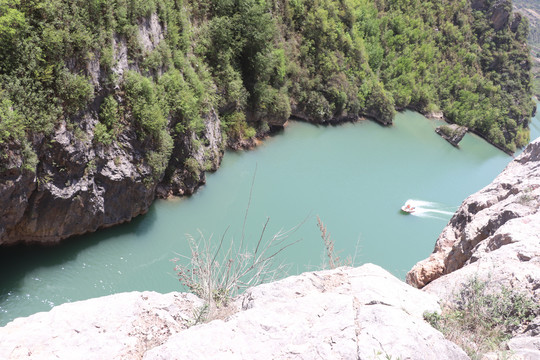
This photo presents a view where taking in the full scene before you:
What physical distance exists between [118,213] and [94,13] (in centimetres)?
730

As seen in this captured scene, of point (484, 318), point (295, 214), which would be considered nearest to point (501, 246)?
point (484, 318)

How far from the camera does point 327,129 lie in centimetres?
2919

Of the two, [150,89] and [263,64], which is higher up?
[263,64]

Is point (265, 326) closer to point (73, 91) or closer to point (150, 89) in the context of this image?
point (73, 91)

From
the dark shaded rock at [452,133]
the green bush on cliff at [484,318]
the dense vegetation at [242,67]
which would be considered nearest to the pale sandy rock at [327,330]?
the green bush on cliff at [484,318]

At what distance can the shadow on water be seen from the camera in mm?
11938

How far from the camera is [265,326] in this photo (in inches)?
195

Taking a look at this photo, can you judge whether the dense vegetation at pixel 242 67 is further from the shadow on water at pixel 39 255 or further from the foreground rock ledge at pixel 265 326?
the foreground rock ledge at pixel 265 326

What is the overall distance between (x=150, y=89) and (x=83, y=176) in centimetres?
426

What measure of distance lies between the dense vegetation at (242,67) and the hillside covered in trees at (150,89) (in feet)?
0.19

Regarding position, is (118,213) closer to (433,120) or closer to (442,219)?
(442,219)

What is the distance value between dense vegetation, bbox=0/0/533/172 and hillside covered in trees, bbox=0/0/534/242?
59mm

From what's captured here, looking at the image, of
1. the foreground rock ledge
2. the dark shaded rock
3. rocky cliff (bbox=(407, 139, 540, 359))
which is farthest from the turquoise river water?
the dark shaded rock

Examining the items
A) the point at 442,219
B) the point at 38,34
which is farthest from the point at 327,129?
the point at 38,34
